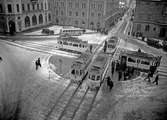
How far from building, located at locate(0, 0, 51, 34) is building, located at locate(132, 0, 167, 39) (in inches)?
1230

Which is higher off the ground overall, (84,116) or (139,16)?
(139,16)

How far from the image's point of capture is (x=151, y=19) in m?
43.6

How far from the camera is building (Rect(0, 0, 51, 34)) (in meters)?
43.6

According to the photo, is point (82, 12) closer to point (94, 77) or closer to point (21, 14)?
point (21, 14)

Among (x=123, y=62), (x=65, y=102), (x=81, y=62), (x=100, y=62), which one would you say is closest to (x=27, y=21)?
(x=81, y=62)

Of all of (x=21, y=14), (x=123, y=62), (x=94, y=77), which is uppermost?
(x=21, y=14)

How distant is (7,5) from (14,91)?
32383 millimetres

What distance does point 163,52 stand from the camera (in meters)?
33.8

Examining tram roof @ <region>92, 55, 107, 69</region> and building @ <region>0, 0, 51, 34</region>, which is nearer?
tram roof @ <region>92, 55, 107, 69</region>

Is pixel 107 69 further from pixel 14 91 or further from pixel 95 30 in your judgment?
pixel 95 30

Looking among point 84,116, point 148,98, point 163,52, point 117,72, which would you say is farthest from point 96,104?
point 163,52

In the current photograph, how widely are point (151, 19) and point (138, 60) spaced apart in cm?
2364

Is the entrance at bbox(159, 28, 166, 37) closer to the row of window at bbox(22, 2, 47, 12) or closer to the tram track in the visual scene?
the tram track

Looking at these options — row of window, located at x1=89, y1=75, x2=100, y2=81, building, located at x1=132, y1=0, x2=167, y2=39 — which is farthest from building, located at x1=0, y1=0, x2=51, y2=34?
row of window, located at x1=89, y1=75, x2=100, y2=81
